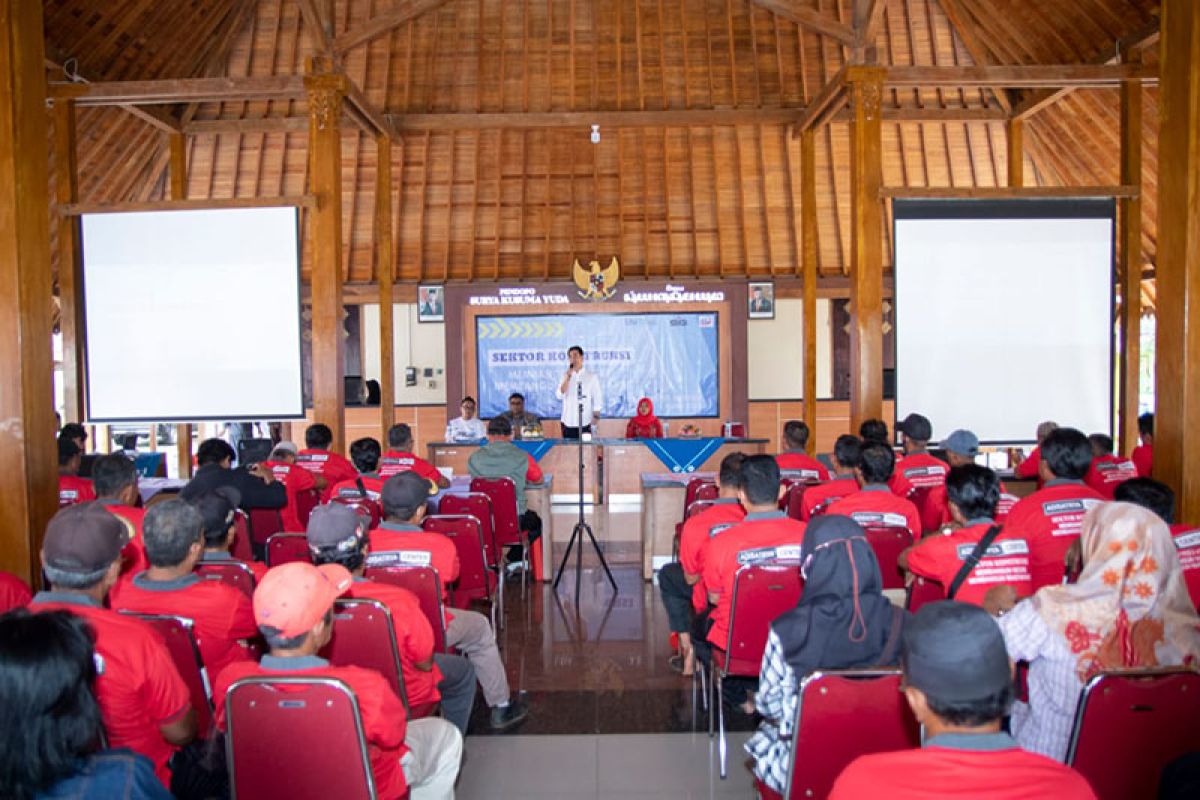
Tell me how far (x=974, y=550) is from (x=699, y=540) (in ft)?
4.44

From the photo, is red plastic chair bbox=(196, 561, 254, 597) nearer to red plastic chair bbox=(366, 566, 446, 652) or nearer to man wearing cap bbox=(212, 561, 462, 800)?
red plastic chair bbox=(366, 566, 446, 652)

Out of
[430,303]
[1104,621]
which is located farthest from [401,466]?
[430,303]

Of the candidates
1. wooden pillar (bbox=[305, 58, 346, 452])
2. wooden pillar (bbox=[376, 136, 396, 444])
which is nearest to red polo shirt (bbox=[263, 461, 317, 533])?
wooden pillar (bbox=[305, 58, 346, 452])

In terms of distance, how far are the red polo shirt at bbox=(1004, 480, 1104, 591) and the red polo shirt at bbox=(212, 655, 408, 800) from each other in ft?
8.79

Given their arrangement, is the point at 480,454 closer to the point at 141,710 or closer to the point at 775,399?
the point at 141,710

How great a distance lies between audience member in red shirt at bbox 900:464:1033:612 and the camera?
3.11 meters

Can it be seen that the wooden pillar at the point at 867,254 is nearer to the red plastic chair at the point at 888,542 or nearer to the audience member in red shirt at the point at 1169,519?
the red plastic chair at the point at 888,542

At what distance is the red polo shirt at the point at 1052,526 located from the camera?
3.76 metres

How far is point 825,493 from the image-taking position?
5.30m

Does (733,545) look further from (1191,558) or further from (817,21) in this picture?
(817,21)

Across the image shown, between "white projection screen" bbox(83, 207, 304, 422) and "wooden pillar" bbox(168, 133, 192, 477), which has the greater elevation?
"wooden pillar" bbox(168, 133, 192, 477)

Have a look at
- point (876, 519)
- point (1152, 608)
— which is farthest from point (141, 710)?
point (876, 519)

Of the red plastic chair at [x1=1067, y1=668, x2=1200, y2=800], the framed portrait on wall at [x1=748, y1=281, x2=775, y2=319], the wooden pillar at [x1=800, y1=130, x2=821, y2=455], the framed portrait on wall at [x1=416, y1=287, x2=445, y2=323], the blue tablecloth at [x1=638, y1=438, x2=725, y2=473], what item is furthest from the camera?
the framed portrait on wall at [x1=416, y1=287, x2=445, y2=323]

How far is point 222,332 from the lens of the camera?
8.61m
